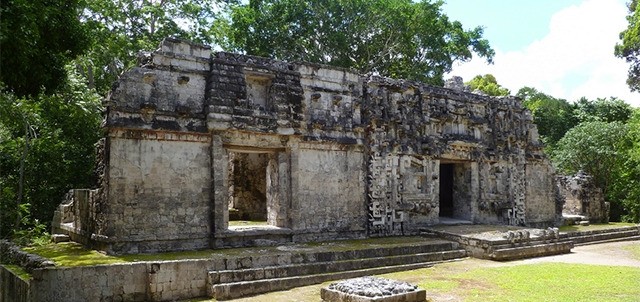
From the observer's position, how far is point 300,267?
10.3 m

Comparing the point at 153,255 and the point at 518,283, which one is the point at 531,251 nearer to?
the point at 518,283

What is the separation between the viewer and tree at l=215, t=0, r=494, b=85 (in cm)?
2559

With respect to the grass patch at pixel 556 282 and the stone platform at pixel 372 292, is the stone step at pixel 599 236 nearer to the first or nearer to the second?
the grass patch at pixel 556 282

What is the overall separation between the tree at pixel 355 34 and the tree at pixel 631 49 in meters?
8.30

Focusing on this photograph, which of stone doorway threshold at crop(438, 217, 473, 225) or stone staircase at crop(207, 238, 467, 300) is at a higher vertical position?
stone doorway threshold at crop(438, 217, 473, 225)

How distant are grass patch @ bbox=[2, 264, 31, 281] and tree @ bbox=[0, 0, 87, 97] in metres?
3.11

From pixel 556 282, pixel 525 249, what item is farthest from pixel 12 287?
pixel 525 249

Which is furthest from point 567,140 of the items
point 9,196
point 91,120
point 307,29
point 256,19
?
point 9,196

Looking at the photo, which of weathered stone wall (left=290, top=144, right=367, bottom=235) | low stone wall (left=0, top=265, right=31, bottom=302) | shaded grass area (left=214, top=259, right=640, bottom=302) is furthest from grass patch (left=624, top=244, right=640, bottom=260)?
low stone wall (left=0, top=265, right=31, bottom=302)

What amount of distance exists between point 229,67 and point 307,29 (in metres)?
14.4

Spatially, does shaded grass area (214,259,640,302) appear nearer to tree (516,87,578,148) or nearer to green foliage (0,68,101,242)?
green foliage (0,68,101,242)

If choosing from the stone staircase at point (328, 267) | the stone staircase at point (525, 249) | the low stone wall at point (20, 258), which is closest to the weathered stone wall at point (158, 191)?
the low stone wall at point (20, 258)

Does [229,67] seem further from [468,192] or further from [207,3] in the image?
[207,3]

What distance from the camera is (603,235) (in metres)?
18.0
